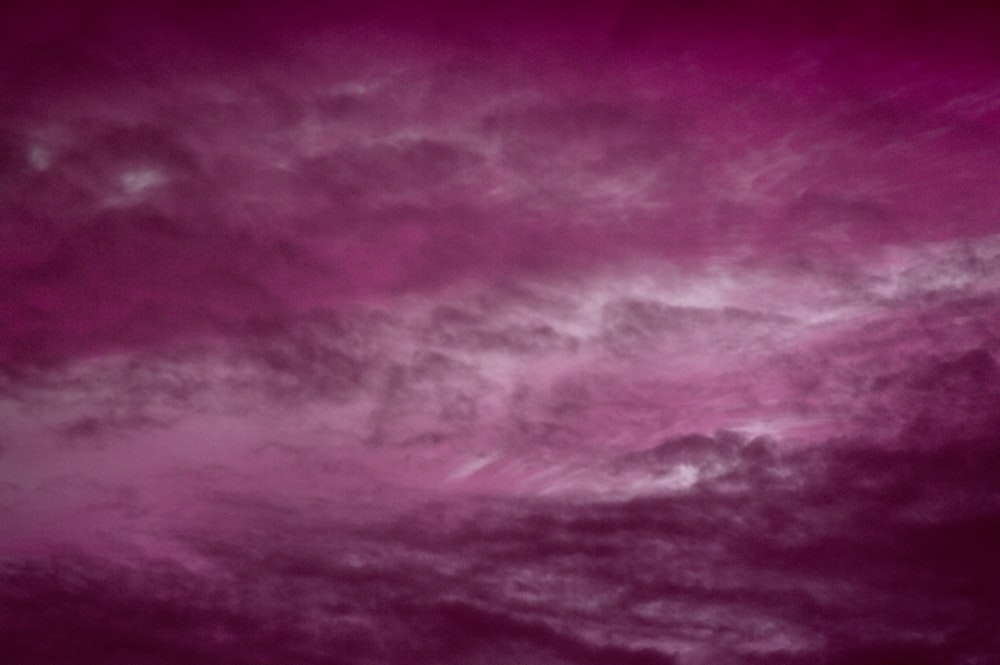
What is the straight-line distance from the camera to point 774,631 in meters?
21.5

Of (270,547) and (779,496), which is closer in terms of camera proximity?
(779,496)

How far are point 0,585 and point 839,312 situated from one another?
2314 cm

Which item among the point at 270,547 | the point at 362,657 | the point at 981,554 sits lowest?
the point at 362,657

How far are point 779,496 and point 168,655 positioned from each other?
60.6ft

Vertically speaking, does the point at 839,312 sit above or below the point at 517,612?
above

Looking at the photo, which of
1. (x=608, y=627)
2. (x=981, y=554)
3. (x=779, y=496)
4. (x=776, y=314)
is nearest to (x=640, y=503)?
(x=779, y=496)

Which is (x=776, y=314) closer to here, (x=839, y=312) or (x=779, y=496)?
(x=839, y=312)

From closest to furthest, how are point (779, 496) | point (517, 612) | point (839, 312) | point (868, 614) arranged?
point (839, 312) < point (779, 496) < point (868, 614) < point (517, 612)

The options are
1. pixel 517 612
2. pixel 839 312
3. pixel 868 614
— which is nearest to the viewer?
pixel 839 312

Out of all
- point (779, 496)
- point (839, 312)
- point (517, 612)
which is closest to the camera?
point (839, 312)

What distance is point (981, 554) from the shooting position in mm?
20016

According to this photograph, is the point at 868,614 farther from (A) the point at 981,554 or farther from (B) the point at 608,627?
(B) the point at 608,627

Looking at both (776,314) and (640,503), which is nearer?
(776,314)

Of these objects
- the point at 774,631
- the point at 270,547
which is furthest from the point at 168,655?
the point at 774,631
